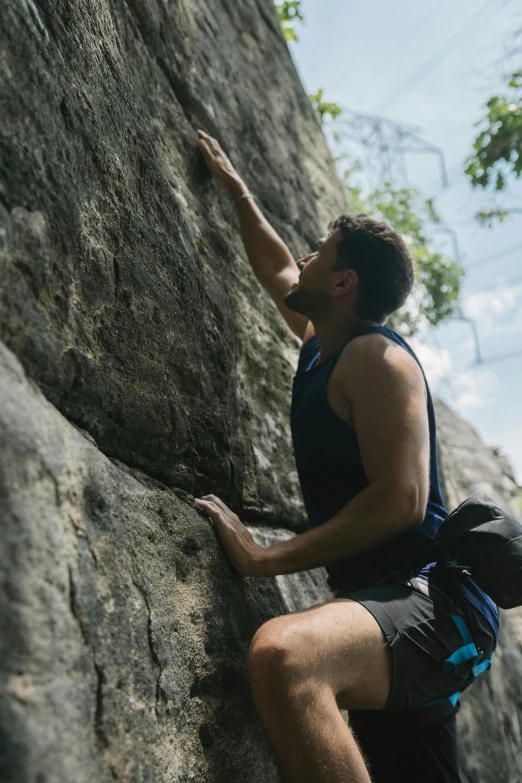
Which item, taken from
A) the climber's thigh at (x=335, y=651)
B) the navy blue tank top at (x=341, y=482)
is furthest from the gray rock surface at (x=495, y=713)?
the climber's thigh at (x=335, y=651)

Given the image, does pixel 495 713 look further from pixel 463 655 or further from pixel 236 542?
pixel 236 542

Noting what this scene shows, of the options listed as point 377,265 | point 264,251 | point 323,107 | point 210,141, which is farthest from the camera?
point 323,107

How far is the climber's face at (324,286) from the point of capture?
8.30 feet

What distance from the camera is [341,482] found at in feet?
7.09

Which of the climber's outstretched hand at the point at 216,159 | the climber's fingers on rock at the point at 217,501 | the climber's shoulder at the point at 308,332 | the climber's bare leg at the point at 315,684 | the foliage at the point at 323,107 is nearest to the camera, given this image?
the climber's bare leg at the point at 315,684

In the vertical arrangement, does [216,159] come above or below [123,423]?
above

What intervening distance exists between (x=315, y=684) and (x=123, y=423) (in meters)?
0.82

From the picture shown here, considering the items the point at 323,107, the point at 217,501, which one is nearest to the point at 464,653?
the point at 217,501

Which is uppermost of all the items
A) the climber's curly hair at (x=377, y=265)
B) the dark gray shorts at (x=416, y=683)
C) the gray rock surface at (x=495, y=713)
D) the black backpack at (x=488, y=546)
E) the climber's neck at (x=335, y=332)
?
the climber's curly hair at (x=377, y=265)

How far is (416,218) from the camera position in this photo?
1496 cm

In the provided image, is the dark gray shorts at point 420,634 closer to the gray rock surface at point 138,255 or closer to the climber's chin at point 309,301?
the gray rock surface at point 138,255

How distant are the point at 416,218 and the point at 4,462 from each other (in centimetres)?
1489

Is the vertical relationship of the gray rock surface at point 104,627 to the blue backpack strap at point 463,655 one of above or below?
above

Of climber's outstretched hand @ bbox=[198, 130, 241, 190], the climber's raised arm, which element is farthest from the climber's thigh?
climber's outstretched hand @ bbox=[198, 130, 241, 190]
